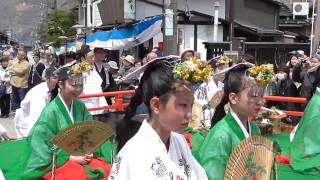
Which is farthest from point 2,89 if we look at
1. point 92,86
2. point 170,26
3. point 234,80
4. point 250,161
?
point 250,161

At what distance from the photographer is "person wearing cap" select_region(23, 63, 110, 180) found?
4852mm

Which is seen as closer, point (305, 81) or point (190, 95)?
point (190, 95)

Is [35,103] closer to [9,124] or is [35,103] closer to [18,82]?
[9,124]

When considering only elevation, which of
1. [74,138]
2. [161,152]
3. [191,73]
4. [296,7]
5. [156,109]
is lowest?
[74,138]

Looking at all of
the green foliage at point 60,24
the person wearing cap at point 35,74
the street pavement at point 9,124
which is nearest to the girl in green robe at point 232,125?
the street pavement at point 9,124

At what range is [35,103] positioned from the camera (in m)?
6.52

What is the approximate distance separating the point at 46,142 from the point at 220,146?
2.10 m

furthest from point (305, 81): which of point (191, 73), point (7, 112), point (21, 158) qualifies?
point (7, 112)

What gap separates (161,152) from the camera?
8.11 ft

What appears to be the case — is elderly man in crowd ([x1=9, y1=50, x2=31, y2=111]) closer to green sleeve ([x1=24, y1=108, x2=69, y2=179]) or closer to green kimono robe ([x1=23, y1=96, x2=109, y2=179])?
green kimono robe ([x1=23, y1=96, x2=109, y2=179])

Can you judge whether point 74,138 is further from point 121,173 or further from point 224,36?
point 224,36

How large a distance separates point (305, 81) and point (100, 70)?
335cm

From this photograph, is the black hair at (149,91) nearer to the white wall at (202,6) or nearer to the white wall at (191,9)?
the white wall at (191,9)

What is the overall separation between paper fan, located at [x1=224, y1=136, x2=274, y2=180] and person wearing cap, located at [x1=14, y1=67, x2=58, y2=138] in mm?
3163
